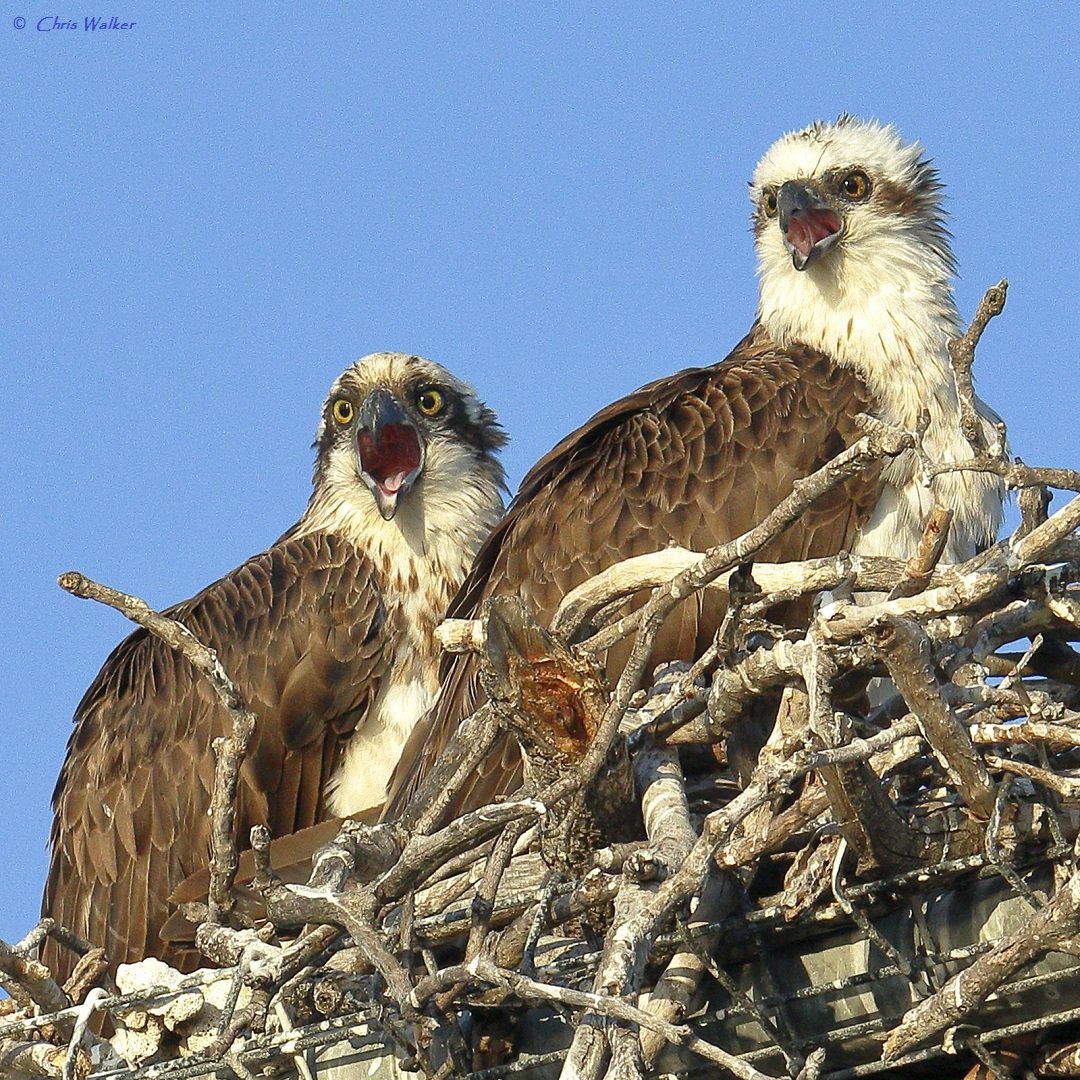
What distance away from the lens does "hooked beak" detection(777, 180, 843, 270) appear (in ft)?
24.4

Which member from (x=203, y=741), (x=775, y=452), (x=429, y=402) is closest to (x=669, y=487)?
(x=775, y=452)

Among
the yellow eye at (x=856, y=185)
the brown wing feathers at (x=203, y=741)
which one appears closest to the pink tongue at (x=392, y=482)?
the brown wing feathers at (x=203, y=741)

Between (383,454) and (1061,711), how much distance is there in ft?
14.9

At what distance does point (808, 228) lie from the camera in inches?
294

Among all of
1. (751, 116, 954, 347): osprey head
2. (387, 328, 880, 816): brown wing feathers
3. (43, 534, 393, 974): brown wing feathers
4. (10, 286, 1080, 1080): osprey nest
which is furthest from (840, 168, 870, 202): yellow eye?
(10, 286, 1080, 1080): osprey nest

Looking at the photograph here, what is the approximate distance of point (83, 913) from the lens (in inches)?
310

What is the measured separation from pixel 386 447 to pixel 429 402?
33cm

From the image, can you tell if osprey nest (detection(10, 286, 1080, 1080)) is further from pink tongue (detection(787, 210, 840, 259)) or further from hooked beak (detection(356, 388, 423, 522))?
hooked beak (detection(356, 388, 423, 522))

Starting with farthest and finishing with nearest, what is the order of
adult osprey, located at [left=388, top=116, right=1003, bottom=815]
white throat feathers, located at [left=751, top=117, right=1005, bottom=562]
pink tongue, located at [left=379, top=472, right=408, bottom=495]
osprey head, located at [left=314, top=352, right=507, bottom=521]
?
osprey head, located at [left=314, top=352, right=507, bottom=521], pink tongue, located at [left=379, top=472, right=408, bottom=495], white throat feathers, located at [left=751, top=117, right=1005, bottom=562], adult osprey, located at [left=388, top=116, right=1003, bottom=815]

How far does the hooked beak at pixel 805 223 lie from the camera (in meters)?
7.43

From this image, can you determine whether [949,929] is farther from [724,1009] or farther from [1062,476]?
[1062,476]

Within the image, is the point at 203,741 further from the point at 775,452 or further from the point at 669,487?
the point at 775,452

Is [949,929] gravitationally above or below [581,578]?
below

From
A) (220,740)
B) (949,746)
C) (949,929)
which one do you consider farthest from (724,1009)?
(220,740)
